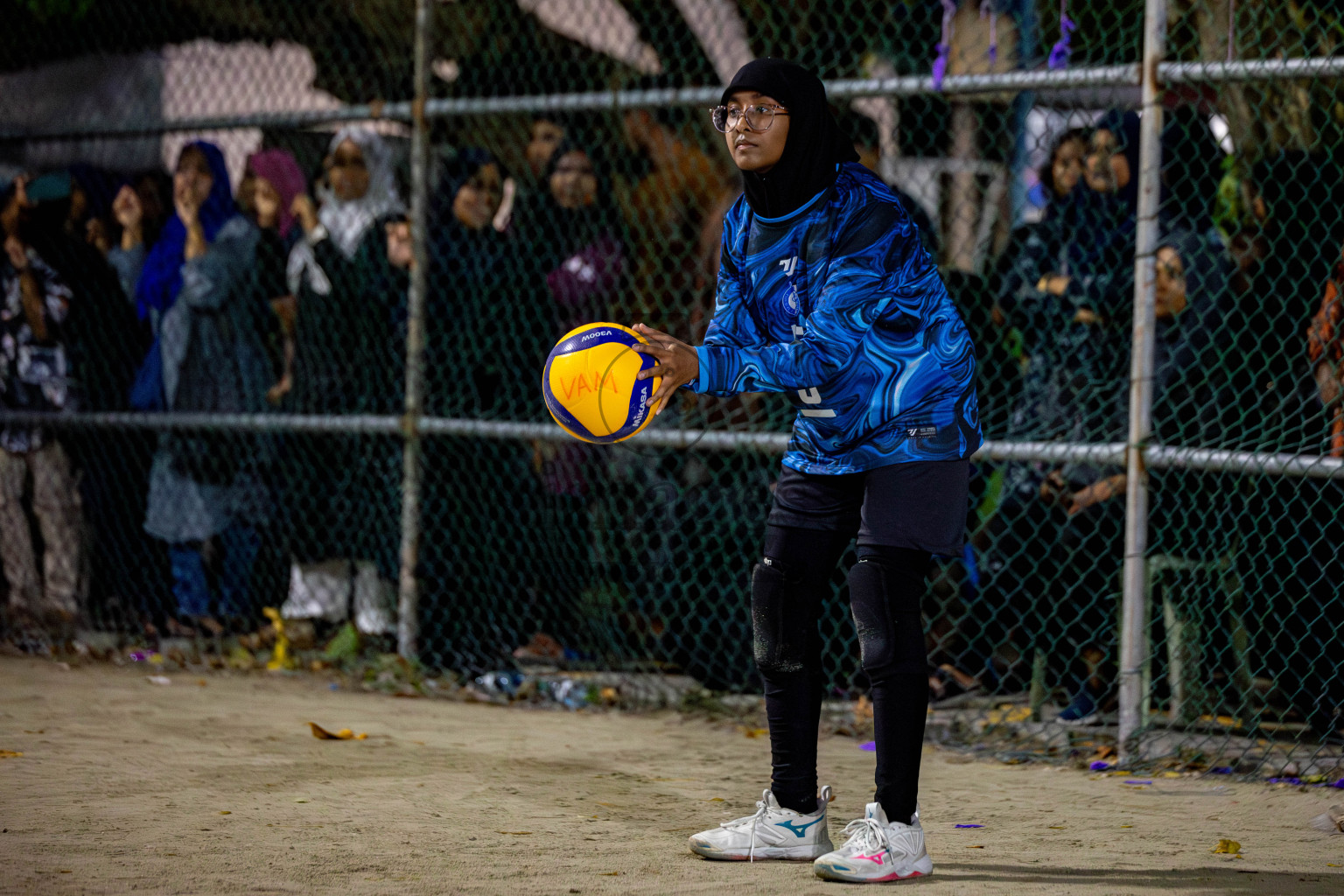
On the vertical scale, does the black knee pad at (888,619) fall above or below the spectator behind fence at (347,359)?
below

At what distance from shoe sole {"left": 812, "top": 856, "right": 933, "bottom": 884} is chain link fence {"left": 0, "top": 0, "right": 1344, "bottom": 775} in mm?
1831

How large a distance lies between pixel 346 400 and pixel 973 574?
2.93m

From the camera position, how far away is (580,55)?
23.3 ft

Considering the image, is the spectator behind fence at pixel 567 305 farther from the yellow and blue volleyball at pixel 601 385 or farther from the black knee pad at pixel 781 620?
the yellow and blue volleyball at pixel 601 385

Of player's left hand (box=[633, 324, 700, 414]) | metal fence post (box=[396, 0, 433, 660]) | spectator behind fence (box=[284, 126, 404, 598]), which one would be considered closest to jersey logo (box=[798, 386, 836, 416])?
player's left hand (box=[633, 324, 700, 414])

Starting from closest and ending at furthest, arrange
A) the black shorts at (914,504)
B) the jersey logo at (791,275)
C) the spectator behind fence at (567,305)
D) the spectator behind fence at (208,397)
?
the black shorts at (914,504)
the jersey logo at (791,275)
the spectator behind fence at (567,305)
the spectator behind fence at (208,397)

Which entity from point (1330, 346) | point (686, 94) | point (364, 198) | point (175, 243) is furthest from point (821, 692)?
point (175, 243)

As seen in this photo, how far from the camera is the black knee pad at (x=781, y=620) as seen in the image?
378 centimetres

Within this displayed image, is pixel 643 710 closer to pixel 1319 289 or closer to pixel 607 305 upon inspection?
pixel 607 305

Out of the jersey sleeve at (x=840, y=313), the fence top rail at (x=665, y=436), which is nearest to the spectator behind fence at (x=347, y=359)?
the fence top rail at (x=665, y=436)

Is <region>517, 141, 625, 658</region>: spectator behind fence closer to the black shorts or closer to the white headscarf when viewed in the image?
the white headscarf

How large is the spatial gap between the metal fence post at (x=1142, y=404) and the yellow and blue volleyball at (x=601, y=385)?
2.28 m

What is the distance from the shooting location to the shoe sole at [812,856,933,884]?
11.5 ft

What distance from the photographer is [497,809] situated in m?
4.28
